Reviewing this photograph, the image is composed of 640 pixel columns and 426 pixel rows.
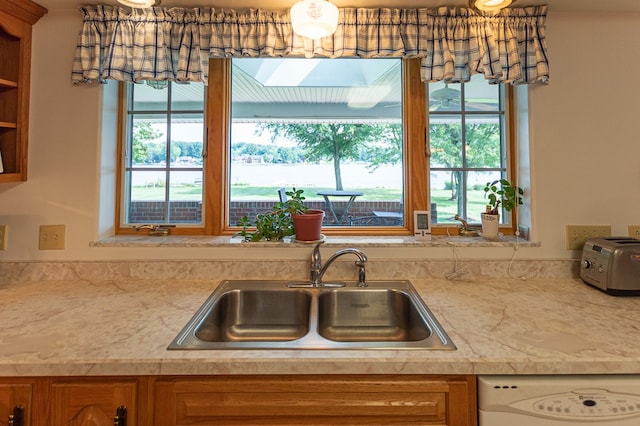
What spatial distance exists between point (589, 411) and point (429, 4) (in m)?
1.67

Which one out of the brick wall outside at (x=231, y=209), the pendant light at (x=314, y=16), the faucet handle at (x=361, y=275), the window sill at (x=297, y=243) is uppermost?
the pendant light at (x=314, y=16)

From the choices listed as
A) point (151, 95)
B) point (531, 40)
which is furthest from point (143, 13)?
point (531, 40)

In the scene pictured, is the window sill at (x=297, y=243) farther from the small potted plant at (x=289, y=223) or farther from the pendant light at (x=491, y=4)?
the pendant light at (x=491, y=4)

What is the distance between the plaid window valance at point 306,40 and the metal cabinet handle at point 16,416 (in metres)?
1.33

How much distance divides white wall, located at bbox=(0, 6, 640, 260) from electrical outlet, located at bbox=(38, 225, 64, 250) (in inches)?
1.1

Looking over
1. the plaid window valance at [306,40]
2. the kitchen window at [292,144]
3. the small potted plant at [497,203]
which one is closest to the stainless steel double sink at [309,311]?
the kitchen window at [292,144]

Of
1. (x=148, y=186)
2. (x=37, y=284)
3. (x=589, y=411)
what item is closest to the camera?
(x=589, y=411)

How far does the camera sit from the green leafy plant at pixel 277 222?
157 centimetres

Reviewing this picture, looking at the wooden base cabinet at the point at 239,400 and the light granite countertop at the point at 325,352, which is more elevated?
the light granite countertop at the point at 325,352

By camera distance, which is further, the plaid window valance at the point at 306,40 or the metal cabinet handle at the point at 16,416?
the plaid window valance at the point at 306,40

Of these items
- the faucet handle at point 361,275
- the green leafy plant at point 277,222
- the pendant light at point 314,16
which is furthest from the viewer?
the green leafy plant at point 277,222

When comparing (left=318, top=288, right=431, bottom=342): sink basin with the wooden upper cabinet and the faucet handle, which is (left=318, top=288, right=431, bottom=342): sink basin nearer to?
the faucet handle

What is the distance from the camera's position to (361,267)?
1436 millimetres

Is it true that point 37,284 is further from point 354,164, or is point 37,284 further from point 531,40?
point 531,40
